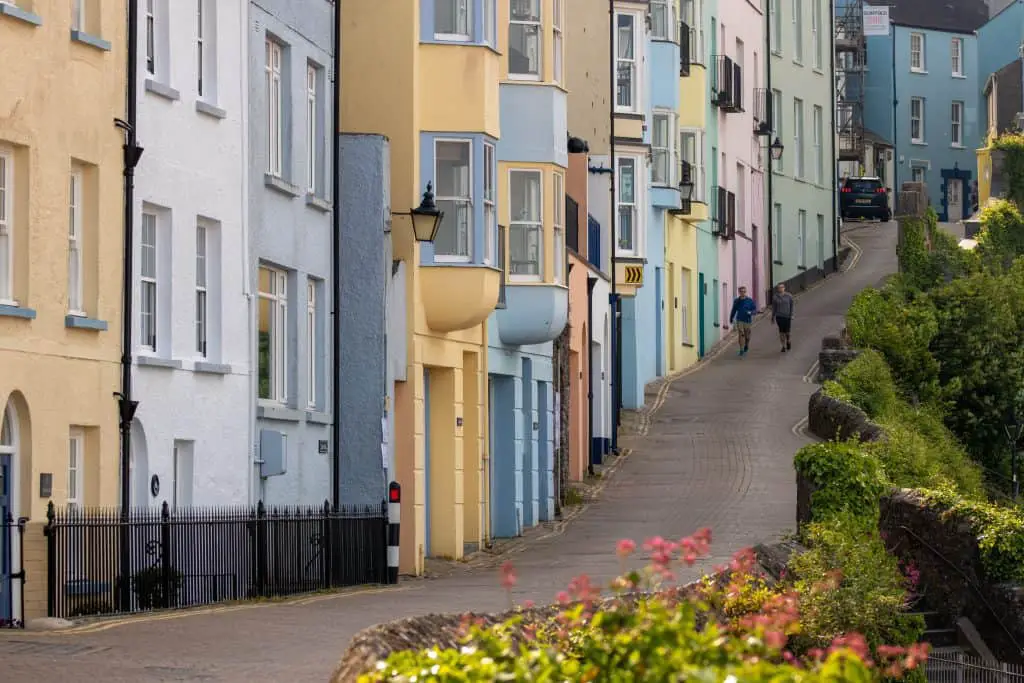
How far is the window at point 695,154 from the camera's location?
59094 mm

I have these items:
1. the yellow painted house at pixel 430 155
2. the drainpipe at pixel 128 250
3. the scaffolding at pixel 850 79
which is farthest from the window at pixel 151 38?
the scaffolding at pixel 850 79

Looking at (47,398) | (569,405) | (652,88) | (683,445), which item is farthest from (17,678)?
(652,88)

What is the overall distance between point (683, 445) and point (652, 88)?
12.4 metres

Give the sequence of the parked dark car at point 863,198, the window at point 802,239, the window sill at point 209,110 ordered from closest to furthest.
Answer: the window sill at point 209,110, the window at point 802,239, the parked dark car at point 863,198

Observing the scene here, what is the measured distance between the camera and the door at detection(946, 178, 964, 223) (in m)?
99.2

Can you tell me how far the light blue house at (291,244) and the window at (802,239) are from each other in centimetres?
4622

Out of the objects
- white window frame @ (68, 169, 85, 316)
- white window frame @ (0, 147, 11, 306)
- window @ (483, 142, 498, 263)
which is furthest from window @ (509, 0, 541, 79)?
white window frame @ (0, 147, 11, 306)

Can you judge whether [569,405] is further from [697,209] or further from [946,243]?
[946,243]

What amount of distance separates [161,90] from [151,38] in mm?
740

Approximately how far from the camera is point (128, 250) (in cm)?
2291

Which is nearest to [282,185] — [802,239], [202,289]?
[202,289]

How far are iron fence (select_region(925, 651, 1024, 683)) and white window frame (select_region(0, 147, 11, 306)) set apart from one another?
36.0ft

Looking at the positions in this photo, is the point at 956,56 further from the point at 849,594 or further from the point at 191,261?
the point at 849,594

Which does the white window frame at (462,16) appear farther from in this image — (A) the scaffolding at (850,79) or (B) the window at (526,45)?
(A) the scaffolding at (850,79)
